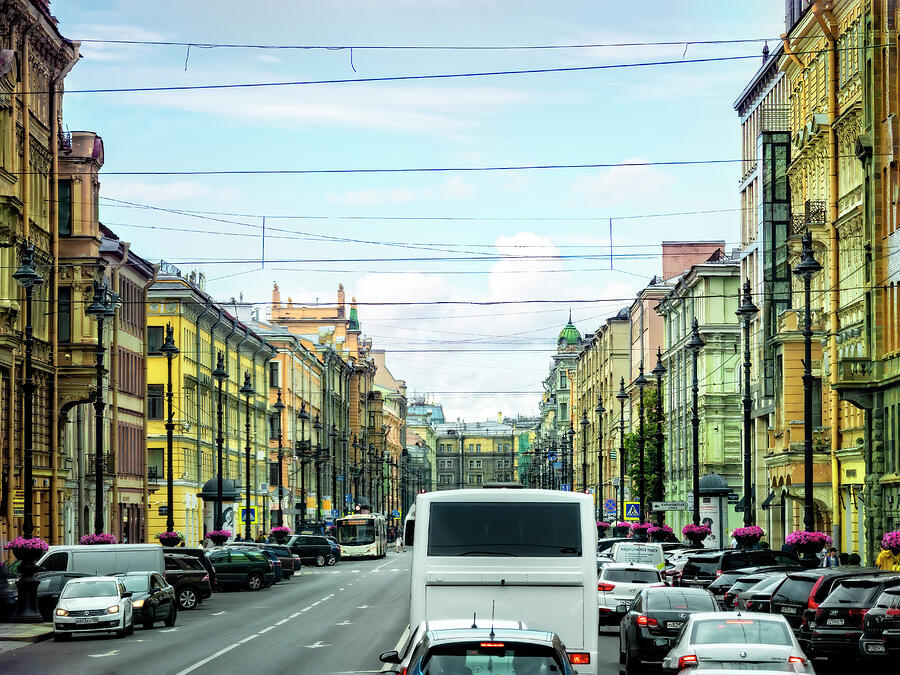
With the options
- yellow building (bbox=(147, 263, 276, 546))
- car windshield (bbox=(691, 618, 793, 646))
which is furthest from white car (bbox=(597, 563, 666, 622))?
yellow building (bbox=(147, 263, 276, 546))

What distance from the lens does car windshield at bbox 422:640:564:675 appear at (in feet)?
40.8

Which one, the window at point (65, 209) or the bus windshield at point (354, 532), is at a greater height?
the window at point (65, 209)

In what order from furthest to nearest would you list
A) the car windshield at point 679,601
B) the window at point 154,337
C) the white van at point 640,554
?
the window at point 154,337 → the white van at point 640,554 → the car windshield at point 679,601

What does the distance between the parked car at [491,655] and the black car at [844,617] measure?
41.1ft

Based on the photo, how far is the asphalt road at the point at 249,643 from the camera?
25.1m

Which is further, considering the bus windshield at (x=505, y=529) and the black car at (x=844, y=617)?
the black car at (x=844, y=617)

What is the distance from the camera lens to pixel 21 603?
36500 millimetres

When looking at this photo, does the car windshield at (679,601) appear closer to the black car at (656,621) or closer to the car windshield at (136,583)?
the black car at (656,621)

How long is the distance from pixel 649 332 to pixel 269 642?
85.0m

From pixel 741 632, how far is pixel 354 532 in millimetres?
91068

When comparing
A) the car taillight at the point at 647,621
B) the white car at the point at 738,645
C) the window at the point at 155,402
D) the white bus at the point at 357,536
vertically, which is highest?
the window at the point at 155,402

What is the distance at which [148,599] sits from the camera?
35.5 meters

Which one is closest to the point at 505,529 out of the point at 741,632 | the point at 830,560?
the point at 741,632

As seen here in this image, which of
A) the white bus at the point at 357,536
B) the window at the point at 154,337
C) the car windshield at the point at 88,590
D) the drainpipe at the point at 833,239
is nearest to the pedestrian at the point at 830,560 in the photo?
the drainpipe at the point at 833,239
